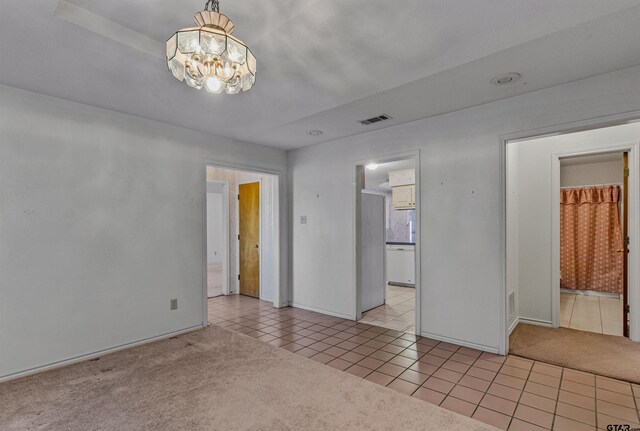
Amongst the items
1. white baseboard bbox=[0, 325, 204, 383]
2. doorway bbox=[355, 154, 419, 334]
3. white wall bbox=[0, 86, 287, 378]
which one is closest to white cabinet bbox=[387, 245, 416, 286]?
doorway bbox=[355, 154, 419, 334]

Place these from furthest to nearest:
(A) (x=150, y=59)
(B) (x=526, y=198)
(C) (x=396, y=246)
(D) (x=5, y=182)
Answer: (C) (x=396, y=246), (B) (x=526, y=198), (D) (x=5, y=182), (A) (x=150, y=59)

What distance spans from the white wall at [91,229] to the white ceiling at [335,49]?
0.37m

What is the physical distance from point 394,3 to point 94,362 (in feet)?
12.8

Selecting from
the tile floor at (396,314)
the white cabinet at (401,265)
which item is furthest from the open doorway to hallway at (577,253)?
the white cabinet at (401,265)

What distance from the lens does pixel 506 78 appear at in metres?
2.66

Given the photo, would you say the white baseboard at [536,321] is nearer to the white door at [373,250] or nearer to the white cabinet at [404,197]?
the white door at [373,250]

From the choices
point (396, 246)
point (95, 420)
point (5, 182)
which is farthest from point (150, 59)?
point (396, 246)

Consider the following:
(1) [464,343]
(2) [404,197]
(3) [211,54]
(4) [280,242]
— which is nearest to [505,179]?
(1) [464,343]

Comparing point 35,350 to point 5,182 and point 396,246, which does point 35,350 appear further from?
point 396,246

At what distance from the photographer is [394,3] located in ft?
5.90

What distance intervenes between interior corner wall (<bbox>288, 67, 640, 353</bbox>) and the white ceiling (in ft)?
0.63

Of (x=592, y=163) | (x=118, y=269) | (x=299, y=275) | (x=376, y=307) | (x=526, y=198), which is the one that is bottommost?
(x=376, y=307)

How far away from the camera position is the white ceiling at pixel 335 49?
6.08 feet

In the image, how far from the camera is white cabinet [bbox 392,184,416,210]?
7.29m
